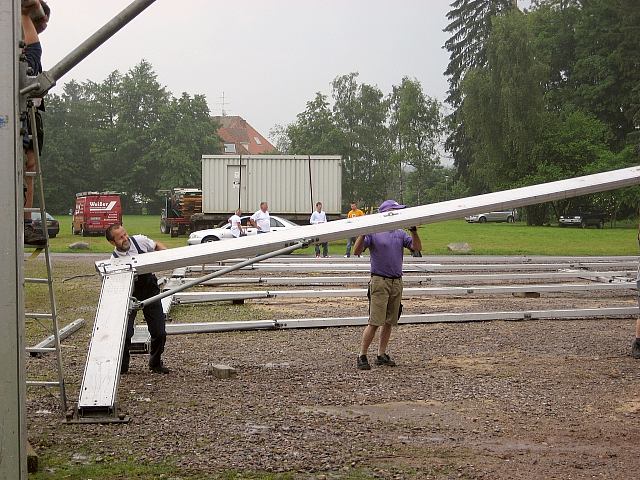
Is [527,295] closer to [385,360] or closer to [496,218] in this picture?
[385,360]

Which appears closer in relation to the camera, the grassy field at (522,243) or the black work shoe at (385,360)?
the black work shoe at (385,360)

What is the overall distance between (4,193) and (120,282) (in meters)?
3.53

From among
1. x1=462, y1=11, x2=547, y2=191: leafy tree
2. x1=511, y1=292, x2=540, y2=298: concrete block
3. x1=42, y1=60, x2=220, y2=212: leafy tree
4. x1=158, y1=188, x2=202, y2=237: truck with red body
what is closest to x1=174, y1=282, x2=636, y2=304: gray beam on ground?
x1=511, y1=292, x2=540, y2=298: concrete block

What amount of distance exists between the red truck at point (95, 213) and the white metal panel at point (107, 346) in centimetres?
3381

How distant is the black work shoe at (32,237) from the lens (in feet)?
18.3

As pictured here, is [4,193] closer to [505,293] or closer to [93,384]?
[93,384]

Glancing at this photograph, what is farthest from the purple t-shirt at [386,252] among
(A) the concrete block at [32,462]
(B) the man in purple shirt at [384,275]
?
(A) the concrete block at [32,462]

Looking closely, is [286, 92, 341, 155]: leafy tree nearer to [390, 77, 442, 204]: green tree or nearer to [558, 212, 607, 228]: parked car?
[390, 77, 442, 204]: green tree

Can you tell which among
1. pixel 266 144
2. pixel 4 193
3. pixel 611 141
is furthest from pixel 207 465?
pixel 266 144

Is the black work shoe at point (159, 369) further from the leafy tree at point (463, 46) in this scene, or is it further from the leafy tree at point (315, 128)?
the leafy tree at point (315, 128)

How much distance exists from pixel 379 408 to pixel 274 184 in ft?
101

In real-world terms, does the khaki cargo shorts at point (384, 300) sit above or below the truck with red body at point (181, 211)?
below

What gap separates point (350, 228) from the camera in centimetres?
802

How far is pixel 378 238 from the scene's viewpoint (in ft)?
29.7
